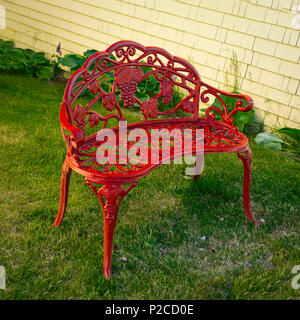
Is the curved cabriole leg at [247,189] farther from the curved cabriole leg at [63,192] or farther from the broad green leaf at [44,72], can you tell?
the broad green leaf at [44,72]

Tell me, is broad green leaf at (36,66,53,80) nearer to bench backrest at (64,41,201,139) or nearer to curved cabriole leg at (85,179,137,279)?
bench backrest at (64,41,201,139)

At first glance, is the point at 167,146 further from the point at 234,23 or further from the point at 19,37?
the point at 19,37

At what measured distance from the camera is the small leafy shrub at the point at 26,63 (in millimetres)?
6270

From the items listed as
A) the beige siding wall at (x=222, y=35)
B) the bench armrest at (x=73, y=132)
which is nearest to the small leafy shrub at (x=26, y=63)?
the beige siding wall at (x=222, y=35)

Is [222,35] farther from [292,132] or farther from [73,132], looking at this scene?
[73,132]

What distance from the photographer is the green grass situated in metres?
2.37

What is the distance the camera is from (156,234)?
286cm

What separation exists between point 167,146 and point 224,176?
3.73 ft

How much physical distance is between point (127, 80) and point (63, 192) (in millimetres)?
995

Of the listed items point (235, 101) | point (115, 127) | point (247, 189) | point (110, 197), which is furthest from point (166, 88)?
point (235, 101)

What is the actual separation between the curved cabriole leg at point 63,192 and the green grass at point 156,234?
7 centimetres

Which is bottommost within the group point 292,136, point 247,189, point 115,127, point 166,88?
point 247,189

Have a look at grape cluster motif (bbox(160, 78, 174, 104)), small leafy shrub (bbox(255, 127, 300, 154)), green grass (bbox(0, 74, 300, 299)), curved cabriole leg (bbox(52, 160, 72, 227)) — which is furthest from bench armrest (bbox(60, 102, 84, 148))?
small leafy shrub (bbox(255, 127, 300, 154))
